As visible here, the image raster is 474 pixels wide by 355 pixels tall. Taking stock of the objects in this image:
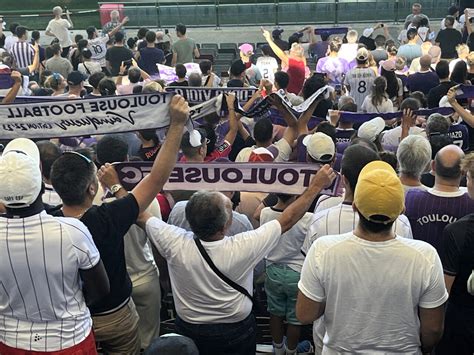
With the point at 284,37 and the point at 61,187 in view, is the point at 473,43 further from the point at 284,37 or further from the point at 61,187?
the point at 61,187

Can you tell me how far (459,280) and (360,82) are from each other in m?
6.42

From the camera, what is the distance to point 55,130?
402cm

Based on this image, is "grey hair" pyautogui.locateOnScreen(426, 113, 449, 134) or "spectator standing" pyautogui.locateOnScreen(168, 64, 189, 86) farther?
"spectator standing" pyautogui.locateOnScreen(168, 64, 189, 86)

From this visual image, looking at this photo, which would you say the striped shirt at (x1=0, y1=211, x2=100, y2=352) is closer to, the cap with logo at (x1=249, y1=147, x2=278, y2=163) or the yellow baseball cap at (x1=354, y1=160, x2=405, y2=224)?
the yellow baseball cap at (x1=354, y1=160, x2=405, y2=224)

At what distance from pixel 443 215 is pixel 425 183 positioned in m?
1.07

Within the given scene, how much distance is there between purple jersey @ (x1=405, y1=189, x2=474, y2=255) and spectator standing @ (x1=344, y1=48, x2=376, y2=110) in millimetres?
5560

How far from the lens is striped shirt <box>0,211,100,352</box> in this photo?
281 cm

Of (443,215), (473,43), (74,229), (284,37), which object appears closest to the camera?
(74,229)

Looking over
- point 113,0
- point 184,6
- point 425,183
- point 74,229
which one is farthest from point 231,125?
point 113,0

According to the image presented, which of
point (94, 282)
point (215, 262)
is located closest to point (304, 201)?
point (215, 262)

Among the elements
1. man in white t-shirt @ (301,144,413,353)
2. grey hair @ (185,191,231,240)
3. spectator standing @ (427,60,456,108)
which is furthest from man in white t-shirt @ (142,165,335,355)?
spectator standing @ (427,60,456,108)

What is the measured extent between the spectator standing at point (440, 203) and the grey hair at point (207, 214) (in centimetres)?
136

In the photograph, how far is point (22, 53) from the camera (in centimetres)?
1283

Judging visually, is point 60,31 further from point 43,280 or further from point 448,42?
point 43,280
